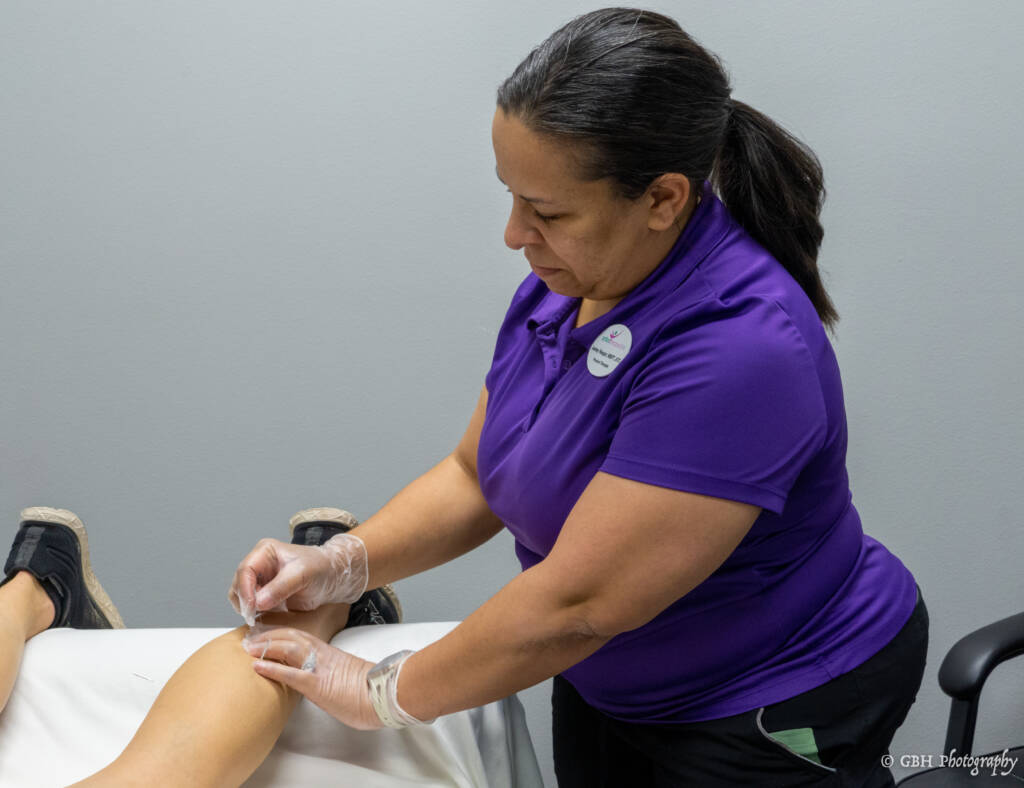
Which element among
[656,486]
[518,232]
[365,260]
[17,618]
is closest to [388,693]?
[656,486]

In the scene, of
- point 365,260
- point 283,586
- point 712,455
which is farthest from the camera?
point 365,260

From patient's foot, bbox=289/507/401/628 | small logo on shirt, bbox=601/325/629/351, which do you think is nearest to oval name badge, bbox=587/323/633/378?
small logo on shirt, bbox=601/325/629/351

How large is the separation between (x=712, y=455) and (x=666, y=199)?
10.7 inches

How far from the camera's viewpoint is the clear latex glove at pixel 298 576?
1.28 metres

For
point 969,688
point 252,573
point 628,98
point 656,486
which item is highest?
point 628,98

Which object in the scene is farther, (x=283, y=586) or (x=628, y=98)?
(x=283, y=586)

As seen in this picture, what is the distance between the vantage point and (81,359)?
2104mm

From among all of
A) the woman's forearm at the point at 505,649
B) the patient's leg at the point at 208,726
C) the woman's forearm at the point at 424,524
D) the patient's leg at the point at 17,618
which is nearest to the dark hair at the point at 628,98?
the woman's forearm at the point at 505,649

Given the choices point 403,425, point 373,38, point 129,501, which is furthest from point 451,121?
point 129,501

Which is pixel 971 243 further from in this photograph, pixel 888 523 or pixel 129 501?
pixel 129 501

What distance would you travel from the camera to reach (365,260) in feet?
6.54

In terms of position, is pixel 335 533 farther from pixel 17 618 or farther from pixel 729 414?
pixel 729 414

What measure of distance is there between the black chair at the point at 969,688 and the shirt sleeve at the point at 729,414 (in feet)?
1.85

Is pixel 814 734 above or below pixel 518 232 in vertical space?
below
